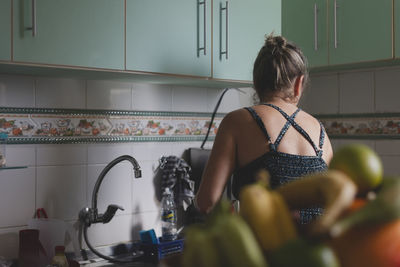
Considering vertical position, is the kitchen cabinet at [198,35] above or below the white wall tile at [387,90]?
above

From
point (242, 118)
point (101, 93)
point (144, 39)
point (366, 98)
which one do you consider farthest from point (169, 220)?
point (366, 98)

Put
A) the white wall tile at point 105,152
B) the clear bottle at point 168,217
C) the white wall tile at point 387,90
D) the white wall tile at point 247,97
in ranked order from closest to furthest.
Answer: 1. the white wall tile at point 105,152
2. the clear bottle at point 168,217
3. the white wall tile at point 387,90
4. the white wall tile at point 247,97

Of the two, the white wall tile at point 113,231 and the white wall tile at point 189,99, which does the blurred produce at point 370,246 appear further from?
the white wall tile at point 189,99

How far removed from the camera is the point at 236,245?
0.45 meters

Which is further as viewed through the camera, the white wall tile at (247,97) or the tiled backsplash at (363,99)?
the white wall tile at (247,97)

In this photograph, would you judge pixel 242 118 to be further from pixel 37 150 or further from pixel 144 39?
pixel 37 150

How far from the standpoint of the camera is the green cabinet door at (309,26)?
2361 mm

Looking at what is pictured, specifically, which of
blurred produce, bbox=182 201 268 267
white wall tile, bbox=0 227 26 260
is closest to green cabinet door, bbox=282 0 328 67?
white wall tile, bbox=0 227 26 260

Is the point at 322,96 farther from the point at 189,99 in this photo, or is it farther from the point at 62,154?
the point at 62,154

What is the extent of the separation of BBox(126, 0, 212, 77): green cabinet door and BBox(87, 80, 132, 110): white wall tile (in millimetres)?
354

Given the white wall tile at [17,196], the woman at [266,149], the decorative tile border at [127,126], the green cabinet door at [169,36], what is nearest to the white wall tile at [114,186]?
the decorative tile border at [127,126]

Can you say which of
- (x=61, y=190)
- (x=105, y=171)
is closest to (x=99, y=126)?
(x=105, y=171)

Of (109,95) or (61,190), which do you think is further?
(109,95)

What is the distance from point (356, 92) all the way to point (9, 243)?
73.1 inches
